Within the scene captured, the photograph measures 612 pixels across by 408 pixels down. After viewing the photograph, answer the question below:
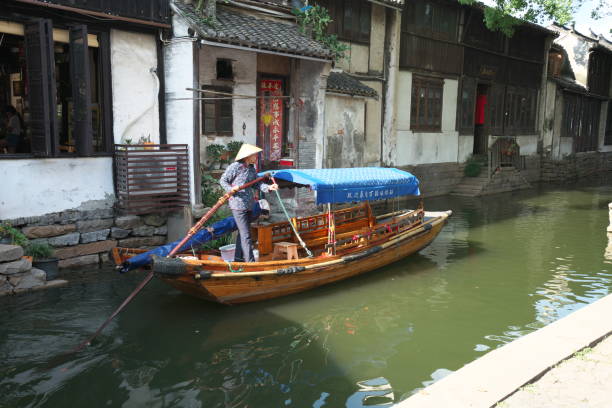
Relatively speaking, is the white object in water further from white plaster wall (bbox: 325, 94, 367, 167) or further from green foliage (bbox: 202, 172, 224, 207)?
white plaster wall (bbox: 325, 94, 367, 167)

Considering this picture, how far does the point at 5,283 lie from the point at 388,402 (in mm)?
5609

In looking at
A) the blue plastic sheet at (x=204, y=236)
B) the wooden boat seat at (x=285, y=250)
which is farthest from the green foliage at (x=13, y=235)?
the wooden boat seat at (x=285, y=250)

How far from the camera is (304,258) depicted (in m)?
8.04

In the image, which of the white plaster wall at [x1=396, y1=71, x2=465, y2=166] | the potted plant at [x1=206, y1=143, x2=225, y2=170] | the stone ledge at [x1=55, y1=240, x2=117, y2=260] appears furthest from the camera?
the white plaster wall at [x1=396, y1=71, x2=465, y2=166]

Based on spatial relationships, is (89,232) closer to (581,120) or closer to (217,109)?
(217,109)

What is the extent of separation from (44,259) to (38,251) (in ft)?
0.55

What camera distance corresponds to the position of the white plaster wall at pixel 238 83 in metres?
11.2

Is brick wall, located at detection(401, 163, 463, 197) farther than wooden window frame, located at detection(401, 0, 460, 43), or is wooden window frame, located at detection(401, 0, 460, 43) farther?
A: brick wall, located at detection(401, 163, 463, 197)

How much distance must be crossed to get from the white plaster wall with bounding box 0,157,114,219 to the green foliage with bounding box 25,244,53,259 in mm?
621

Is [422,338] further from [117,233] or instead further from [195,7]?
[195,7]

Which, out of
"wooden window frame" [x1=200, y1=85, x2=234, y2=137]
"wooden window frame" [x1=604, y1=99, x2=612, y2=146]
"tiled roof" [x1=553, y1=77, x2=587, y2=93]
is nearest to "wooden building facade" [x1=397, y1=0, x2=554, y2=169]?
"tiled roof" [x1=553, y1=77, x2=587, y2=93]

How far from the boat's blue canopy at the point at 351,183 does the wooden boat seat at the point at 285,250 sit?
35.1 inches

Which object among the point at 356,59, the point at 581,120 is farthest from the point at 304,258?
the point at 581,120

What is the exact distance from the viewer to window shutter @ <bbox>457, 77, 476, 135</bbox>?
2000 cm
